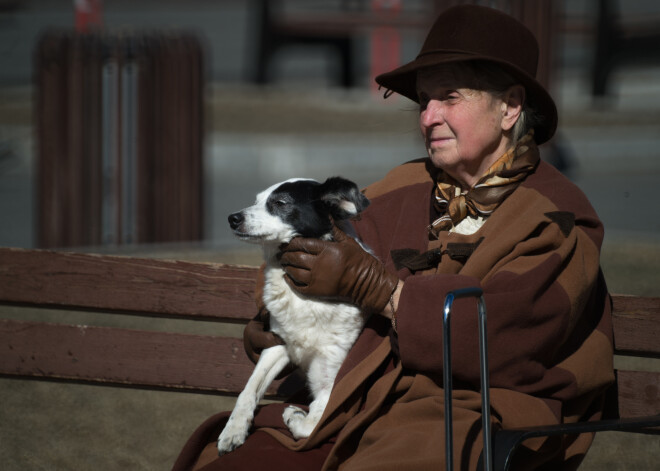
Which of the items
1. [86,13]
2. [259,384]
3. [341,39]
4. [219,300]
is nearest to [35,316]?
[219,300]

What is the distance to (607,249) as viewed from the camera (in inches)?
282

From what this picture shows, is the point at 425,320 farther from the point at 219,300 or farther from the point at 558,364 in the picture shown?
the point at 219,300

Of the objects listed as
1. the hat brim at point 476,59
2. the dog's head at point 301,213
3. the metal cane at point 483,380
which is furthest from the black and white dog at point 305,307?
the metal cane at point 483,380

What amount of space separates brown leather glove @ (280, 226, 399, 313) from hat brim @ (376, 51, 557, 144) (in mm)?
602

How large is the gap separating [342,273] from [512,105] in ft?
2.52

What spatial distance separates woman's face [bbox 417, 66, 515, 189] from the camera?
3092 millimetres

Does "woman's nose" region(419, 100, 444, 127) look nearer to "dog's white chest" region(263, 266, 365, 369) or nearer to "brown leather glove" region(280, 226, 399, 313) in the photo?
"brown leather glove" region(280, 226, 399, 313)

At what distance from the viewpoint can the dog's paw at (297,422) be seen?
10.2ft

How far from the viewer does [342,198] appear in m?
3.18

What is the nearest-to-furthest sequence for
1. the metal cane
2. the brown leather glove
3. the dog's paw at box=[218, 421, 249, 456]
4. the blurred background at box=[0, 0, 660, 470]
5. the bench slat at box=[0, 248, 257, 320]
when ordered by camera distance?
Result: 1. the metal cane
2. the brown leather glove
3. the dog's paw at box=[218, 421, 249, 456]
4. the bench slat at box=[0, 248, 257, 320]
5. the blurred background at box=[0, 0, 660, 470]

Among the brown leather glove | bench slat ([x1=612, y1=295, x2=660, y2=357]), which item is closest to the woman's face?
the brown leather glove

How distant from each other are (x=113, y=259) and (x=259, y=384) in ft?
3.53

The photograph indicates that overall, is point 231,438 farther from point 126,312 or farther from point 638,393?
point 638,393

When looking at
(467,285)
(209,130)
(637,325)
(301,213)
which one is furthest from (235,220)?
(209,130)
